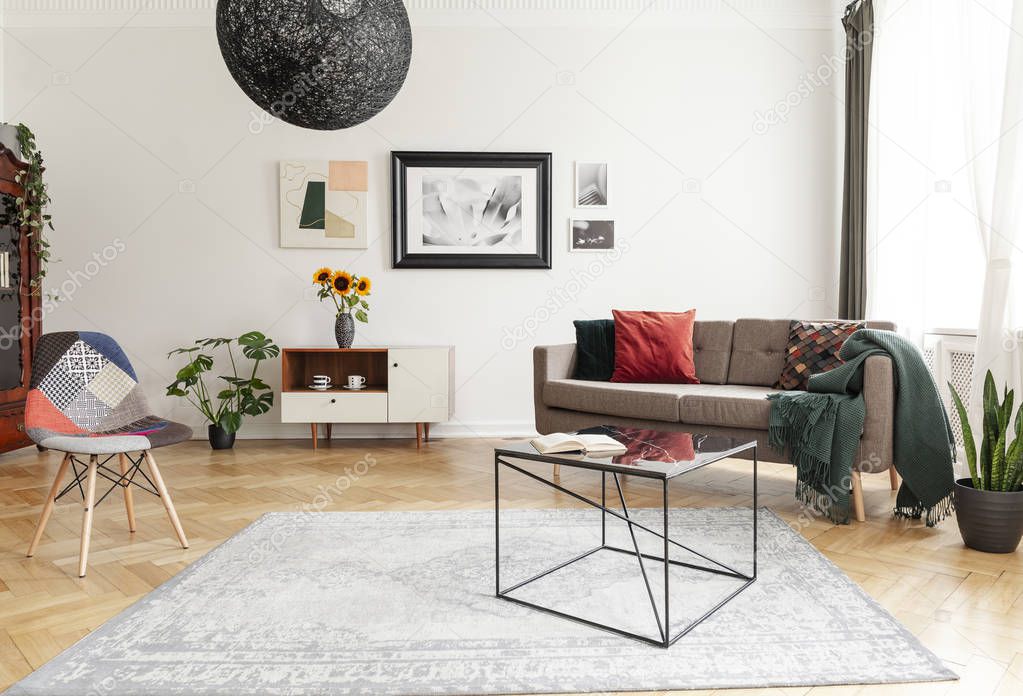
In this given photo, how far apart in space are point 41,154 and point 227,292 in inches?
59.1

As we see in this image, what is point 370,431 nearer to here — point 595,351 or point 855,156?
point 595,351

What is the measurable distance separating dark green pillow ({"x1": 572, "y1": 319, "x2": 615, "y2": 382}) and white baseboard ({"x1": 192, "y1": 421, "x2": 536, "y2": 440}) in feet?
3.36

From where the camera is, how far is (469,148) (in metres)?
5.03

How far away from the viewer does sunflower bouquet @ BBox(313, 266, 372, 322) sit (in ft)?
15.0

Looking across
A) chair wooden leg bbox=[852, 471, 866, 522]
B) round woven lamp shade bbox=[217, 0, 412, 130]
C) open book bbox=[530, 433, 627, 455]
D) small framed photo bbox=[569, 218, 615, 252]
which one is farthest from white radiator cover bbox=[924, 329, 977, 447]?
round woven lamp shade bbox=[217, 0, 412, 130]

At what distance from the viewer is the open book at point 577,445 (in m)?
2.09

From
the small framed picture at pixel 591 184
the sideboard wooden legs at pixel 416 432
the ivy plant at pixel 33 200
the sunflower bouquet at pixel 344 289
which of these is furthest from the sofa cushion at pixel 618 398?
the ivy plant at pixel 33 200

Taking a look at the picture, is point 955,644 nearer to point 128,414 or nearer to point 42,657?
point 42,657

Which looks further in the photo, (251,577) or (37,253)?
(37,253)

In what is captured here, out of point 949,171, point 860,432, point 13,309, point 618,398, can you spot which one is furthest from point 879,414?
A: point 13,309

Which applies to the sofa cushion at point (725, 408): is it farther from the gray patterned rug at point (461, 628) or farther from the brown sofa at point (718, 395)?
the gray patterned rug at point (461, 628)

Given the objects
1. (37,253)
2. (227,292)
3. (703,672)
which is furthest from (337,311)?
(703,672)

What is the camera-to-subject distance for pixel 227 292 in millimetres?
5000

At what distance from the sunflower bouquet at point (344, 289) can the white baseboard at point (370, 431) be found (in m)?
0.77
